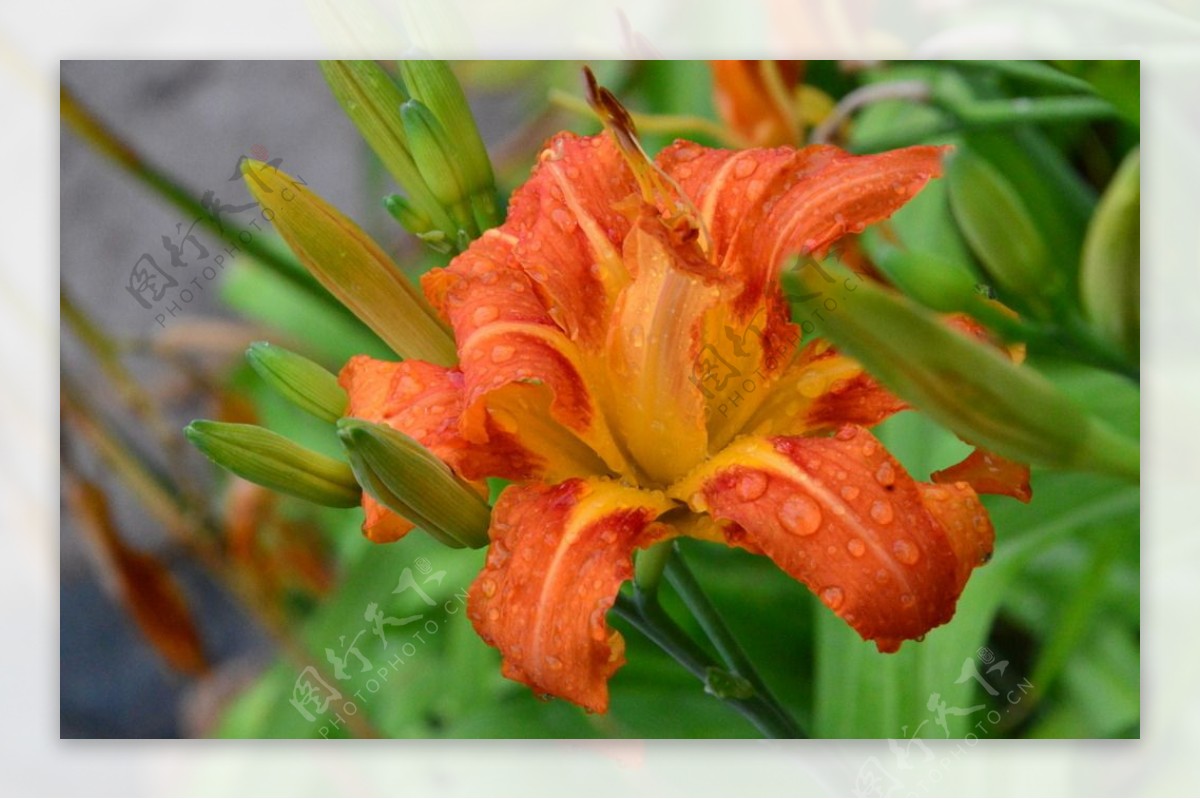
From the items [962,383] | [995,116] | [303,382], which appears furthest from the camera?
[995,116]

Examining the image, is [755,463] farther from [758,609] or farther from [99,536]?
[99,536]

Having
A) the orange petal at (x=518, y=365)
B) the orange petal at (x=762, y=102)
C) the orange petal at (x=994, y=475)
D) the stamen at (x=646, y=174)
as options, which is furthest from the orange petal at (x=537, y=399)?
the orange petal at (x=762, y=102)

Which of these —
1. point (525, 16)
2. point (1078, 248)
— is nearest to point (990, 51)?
point (1078, 248)

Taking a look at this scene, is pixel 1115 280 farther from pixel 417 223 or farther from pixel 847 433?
pixel 417 223

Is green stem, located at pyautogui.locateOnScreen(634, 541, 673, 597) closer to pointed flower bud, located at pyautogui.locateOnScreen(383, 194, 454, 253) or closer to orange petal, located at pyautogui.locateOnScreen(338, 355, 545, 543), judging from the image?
orange petal, located at pyautogui.locateOnScreen(338, 355, 545, 543)

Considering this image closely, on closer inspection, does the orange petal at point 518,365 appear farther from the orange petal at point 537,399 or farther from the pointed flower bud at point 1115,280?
the pointed flower bud at point 1115,280

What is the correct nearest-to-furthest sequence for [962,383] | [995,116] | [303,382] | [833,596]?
[962,383], [833,596], [303,382], [995,116]

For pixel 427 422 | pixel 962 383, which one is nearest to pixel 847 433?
pixel 962 383
